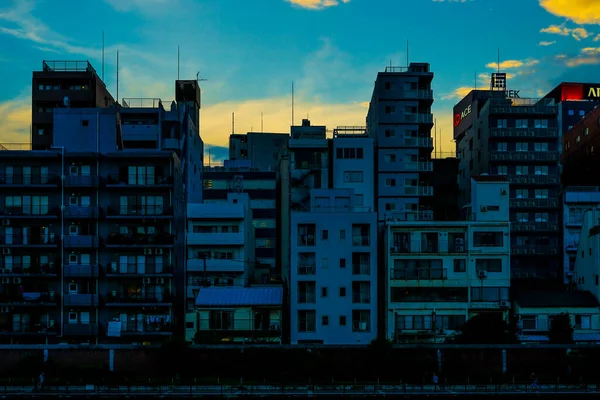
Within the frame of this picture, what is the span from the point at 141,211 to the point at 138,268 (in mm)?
4628

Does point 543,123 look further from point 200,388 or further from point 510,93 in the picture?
point 200,388

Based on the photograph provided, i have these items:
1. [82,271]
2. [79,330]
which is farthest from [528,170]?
[79,330]

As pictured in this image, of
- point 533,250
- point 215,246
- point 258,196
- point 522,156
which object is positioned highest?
point 522,156

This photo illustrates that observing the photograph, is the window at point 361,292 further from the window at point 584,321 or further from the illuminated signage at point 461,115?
the illuminated signage at point 461,115

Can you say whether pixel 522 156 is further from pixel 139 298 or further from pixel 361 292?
pixel 139 298

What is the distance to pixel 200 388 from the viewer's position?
168ft

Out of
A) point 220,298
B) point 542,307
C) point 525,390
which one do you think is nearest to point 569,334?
point 542,307

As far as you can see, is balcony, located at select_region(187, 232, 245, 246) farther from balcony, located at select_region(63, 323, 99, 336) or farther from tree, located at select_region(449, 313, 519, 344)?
tree, located at select_region(449, 313, 519, 344)

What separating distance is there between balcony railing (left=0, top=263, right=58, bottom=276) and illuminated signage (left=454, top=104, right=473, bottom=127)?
2019 inches

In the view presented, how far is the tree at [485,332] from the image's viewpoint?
186ft

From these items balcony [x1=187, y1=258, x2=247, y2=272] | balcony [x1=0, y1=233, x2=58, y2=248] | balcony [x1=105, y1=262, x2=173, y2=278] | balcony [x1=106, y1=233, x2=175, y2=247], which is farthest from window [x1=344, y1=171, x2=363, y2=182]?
balcony [x1=0, y1=233, x2=58, y2=248]

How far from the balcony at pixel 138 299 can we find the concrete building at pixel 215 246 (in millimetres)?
4386

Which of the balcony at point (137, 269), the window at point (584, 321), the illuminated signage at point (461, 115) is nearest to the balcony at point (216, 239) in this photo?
the balcony at point (137, 269)

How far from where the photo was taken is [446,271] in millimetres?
61625
